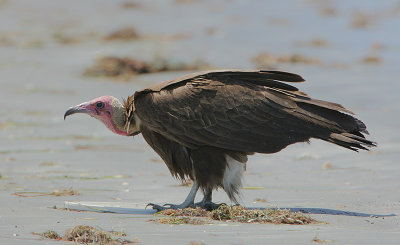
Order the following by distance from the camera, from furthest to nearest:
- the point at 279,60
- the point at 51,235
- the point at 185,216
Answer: the point at 279,60, the point at 185,216, the point at 51,235

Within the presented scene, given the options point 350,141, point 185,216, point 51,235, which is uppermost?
point 350,141

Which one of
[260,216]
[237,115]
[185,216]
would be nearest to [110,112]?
[237,115]

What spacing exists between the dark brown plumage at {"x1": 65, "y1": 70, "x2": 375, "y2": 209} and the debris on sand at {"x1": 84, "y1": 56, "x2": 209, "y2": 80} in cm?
842

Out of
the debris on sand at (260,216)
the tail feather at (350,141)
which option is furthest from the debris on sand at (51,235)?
the tail feather at (350,141)

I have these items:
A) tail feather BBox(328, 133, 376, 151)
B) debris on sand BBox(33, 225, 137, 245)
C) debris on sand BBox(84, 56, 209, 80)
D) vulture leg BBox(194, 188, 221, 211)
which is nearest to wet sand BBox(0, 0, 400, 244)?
debris on sand BBox(33, 225, 137, 245)

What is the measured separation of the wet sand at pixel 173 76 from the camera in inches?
266

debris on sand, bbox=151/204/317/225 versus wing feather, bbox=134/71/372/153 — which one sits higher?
wing feather, bbox=134/71/372/153

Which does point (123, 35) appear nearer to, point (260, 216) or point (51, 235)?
point (260, 216)

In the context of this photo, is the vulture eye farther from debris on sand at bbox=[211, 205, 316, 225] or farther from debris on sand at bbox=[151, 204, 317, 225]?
debris on sand at bbox=[211, 205, 316, 225]

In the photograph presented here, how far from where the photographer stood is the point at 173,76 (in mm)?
15867

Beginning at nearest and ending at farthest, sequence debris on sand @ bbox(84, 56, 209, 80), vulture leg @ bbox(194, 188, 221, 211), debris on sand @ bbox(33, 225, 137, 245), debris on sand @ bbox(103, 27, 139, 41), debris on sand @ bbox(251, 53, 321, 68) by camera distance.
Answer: debris on sand @ bbox(33, 225, 137, 245), vulture leg @ bbox(194, 188, 221, 211), debris on sand @ bbox(84, 56, 209, 80), debris on sand @ bbox(251, 53, 321, 68), debris on sand @ bbox(103, 27, 139, 41)

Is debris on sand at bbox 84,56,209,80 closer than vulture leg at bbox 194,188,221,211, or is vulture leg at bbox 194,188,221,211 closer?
vulture leg at bbox 194,188,221,211

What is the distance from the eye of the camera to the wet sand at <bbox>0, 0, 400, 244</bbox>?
6754 mm

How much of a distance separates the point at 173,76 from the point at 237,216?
364 inches
